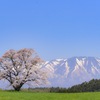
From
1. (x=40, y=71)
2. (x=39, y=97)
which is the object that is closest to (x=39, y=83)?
(x=40, y=71)

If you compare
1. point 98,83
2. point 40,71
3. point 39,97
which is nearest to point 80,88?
point 98,83

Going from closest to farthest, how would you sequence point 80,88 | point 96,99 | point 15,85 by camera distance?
1. point 96,99
2. point 15,85
3. point 80,88

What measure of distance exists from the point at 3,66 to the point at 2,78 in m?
3.43

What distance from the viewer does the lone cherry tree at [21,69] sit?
91044 millimetres

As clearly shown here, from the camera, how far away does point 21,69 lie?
91.4 metres

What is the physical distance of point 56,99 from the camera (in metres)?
52.7

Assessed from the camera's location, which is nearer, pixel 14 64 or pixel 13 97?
pixel 13 97

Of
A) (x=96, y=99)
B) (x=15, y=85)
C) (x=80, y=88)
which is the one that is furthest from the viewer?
(x=80, y=88)

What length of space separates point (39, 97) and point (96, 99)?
8618 mm

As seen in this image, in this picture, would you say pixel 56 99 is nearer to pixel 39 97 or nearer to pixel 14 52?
pixel 39 97

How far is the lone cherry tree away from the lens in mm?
91044

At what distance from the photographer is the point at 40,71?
94500 mm

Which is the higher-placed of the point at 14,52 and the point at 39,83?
the point at 14,52

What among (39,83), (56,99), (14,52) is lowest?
(56,99)
